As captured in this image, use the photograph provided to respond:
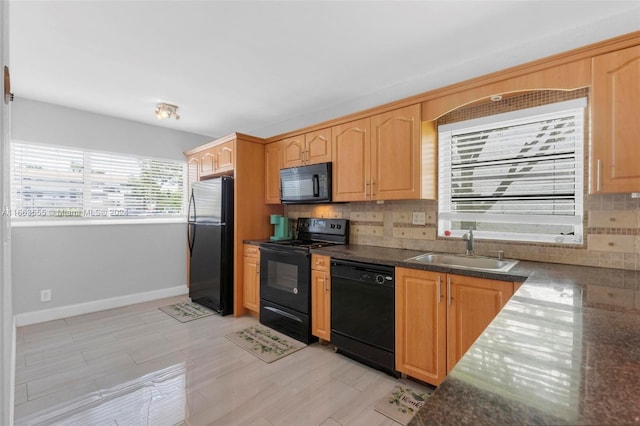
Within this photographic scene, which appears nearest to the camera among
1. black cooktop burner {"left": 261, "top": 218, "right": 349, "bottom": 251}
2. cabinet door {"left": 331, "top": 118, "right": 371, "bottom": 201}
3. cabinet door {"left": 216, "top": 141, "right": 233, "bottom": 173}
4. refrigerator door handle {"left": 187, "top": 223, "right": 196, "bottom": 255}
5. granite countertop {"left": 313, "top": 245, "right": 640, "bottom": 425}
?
granite countertop {"left": 313, "top": 245, "right": 640, "bottom": 425}

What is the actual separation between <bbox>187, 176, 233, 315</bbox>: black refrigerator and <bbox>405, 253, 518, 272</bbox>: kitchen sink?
2288mm

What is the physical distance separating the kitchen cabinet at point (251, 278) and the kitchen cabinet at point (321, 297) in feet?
2.92

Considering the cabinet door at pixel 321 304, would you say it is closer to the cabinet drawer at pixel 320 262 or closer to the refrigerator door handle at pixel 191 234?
the cabinet drawer at pixel 320 262

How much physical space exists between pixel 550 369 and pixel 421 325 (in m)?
1.58

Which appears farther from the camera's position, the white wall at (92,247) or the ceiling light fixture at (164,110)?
the ceiling light fixture at (164,110)

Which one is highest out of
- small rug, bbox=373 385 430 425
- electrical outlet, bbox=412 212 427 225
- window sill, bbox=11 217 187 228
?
electrical outlet, bbox=412 212 427 225

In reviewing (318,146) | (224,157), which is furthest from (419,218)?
(224,157)

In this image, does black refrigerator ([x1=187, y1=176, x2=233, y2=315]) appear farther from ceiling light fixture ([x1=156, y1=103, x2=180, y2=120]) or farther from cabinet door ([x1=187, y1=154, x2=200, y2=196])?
ceiling light fixture ([x1=156, y1=103, x2=180, y2=120])

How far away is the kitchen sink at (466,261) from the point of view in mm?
2201

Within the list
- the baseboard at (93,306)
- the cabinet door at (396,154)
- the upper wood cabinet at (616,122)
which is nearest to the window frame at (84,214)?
the baseboard at (93,306)

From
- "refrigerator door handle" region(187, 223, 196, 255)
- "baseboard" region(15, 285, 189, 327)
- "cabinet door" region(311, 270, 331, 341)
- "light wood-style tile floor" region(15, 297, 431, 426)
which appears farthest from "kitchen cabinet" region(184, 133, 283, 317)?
"baseboard" region(15, 285, 189, 327)

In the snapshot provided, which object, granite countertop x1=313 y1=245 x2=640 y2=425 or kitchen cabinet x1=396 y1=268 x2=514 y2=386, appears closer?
granite countertop x1=313 y1=245 x2=640 y2=425

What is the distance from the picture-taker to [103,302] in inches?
152

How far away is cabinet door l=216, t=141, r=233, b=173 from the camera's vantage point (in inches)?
148
